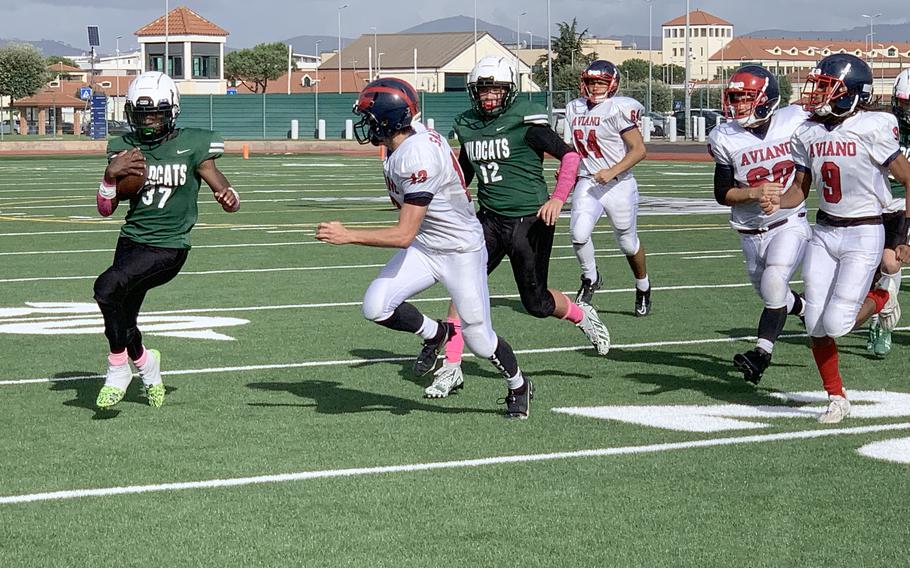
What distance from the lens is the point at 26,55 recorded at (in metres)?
87.2

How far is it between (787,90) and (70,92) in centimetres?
5372

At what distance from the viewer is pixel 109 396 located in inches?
301

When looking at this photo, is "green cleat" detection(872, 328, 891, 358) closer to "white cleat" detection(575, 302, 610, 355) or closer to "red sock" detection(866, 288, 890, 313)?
"red sock" detection(866, 288, 890, 313)

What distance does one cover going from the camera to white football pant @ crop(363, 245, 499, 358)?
293 inches

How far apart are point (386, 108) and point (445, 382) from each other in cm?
181

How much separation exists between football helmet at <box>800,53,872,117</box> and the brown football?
11.6 feet

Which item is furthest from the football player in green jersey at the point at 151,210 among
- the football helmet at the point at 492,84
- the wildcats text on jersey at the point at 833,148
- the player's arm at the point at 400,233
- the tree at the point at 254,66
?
the tree at the point at 254,66

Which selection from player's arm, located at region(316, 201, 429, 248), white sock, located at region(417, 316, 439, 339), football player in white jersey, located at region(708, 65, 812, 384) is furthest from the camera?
football player in white jersey, located at region(708, 65, 812, 384)

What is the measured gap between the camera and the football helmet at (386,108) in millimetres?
7148

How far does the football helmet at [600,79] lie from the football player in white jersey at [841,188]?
14.5 feet

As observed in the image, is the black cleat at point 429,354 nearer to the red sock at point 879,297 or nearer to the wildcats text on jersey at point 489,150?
the wildcats text on jersey at point 489,150

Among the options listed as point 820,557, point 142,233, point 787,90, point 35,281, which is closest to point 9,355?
point 142,233

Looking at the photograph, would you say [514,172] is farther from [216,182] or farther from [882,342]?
[882,342]

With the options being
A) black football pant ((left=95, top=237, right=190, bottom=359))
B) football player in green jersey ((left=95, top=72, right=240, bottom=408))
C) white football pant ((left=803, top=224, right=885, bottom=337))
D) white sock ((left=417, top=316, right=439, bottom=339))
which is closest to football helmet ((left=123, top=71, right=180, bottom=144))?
football player in green jersey ((left=95, top=72, right=240, bottom=408))
